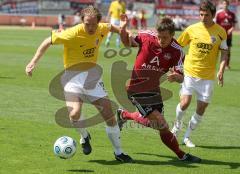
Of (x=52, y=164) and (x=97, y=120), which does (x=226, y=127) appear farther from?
(x=52, y=164)

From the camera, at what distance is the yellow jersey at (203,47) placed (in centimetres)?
959

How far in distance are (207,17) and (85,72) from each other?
224 cm

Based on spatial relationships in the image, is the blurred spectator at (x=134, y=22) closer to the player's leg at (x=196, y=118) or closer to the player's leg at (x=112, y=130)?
the player's leg at (x=196, y=118)

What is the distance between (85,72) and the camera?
28.7 ft

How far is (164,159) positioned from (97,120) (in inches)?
115

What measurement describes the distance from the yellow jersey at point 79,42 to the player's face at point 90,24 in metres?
0.08

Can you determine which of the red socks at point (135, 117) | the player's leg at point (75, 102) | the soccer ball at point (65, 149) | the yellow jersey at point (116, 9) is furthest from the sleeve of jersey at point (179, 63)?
the yellow jersey at point (116, 9)

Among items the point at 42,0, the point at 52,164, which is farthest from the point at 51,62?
the point at 42,0

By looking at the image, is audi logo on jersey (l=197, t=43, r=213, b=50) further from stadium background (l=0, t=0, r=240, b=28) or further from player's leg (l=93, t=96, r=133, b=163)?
stadium background (l=0, t=0, r=240, b=28)

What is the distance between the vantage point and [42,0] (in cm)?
5688

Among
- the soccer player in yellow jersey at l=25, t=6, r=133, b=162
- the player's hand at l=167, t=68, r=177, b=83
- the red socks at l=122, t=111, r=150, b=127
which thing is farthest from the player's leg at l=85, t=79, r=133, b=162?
the red socks at l=122, t=111, r=150, b=127

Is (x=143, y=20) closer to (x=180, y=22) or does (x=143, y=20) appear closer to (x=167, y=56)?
(x=180, y=22)

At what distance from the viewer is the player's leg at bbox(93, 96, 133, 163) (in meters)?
8.48

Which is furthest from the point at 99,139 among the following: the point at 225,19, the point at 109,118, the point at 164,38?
the point at 225,19
